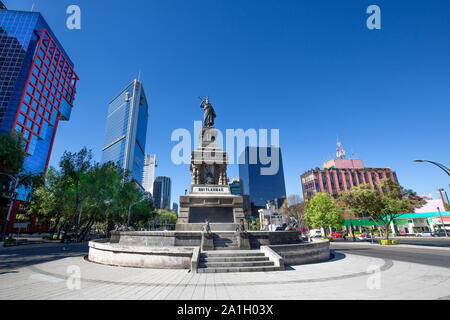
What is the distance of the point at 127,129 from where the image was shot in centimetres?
13725

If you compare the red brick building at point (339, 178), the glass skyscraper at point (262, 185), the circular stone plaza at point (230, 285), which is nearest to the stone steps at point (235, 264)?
the circular stone plaza at point (230, 285)

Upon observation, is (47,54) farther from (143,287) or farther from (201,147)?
(143,287)

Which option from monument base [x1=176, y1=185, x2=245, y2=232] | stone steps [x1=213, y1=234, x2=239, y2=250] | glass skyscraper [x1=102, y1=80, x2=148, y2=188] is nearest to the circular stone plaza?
stone steps [x1=213, y1=234, x2=239, y2=250]

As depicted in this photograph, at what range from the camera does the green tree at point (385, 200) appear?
93.6ft

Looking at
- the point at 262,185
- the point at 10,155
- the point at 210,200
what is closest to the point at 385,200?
the point at 210,200

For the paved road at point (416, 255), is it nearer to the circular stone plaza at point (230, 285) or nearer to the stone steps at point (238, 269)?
the circular stone plaza at point (230, 285)

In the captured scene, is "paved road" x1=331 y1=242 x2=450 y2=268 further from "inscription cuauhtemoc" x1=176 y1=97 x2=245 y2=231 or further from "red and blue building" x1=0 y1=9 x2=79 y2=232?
"red and blue building" x1=0 y1=9 x2=79 y2=232

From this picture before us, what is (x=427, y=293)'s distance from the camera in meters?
6.36

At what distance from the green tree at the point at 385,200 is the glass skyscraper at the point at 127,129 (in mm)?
125375

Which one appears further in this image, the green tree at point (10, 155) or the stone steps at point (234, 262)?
the green tree at point (10, 155)

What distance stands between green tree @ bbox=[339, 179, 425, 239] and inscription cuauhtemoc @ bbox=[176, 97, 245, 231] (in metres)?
23.2

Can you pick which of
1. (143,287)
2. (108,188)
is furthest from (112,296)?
(108,188)

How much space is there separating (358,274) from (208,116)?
2017 centimetres

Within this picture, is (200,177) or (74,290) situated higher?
(200,177)
